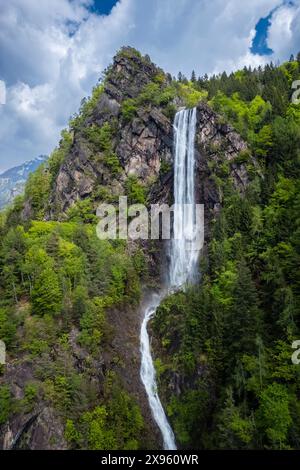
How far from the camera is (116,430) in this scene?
111 ft

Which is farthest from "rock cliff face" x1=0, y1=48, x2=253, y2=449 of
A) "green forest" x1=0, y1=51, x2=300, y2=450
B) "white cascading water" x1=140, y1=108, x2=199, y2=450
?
"green forest" x1=0, y1=51, x2=300, y2=450

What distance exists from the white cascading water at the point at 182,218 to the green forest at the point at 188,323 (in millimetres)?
2203

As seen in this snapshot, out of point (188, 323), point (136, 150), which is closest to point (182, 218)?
point (136, 150)

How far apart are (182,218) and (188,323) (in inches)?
993

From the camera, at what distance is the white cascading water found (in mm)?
55688

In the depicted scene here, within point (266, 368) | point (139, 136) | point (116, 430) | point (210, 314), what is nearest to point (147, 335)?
point (210, 314)

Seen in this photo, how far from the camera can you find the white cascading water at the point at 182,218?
2192 inches

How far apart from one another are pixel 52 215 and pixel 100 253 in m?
22.9

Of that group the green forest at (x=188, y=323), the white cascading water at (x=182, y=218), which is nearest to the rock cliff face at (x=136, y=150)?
the white cascading water at (x=182, y=218)

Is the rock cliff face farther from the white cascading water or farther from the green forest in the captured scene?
the green forest

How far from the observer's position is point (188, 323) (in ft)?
132

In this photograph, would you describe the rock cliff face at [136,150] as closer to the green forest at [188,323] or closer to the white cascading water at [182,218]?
the white cascading water at [182,218]

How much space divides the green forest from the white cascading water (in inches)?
86.7
